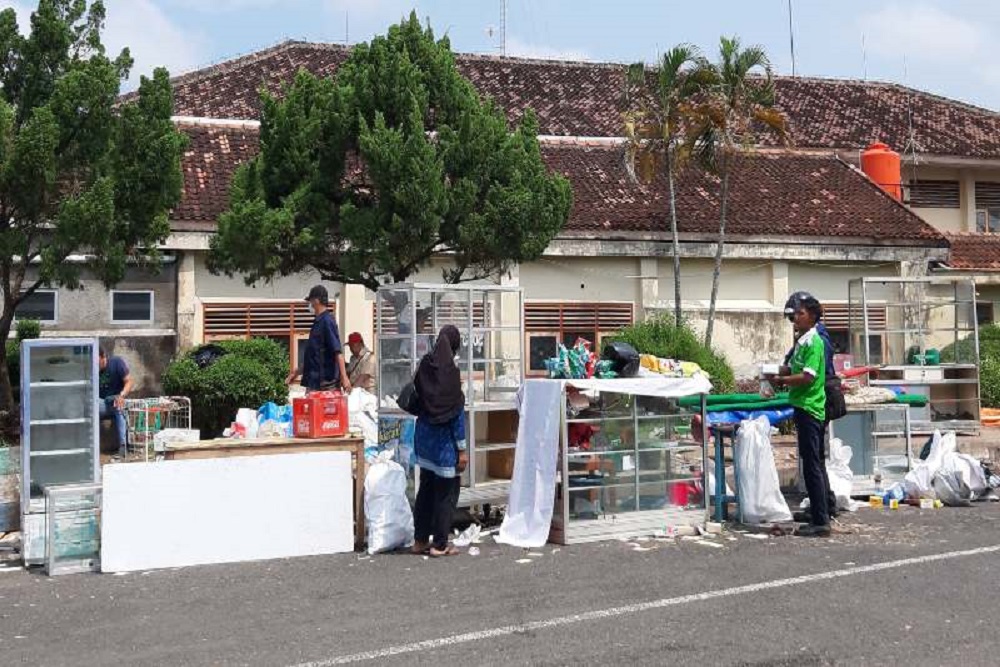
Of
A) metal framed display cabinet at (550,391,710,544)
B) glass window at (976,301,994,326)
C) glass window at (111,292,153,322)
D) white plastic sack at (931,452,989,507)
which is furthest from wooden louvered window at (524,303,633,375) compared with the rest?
metal framed display cabinet at (550,391,710,544)

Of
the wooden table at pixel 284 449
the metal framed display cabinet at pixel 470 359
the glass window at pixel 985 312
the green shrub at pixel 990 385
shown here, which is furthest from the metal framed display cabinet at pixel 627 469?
the glass window at pixel 985 312

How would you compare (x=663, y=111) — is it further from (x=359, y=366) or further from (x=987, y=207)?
(x=987, y=207)

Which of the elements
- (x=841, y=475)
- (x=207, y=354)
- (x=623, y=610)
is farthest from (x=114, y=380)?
(x=623, y=610)

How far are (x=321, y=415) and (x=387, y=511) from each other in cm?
101

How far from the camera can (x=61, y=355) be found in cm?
1005

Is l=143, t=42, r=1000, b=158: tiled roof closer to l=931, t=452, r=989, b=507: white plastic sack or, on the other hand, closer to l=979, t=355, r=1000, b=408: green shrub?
l=979, t=355, r=1000, b=408: green shrub

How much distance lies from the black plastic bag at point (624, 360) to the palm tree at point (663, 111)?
39.0 ft

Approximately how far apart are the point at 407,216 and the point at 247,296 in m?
6.26

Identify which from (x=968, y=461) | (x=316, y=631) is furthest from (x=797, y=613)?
(x=968, y=461)

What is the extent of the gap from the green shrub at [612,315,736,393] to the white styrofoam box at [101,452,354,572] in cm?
1059

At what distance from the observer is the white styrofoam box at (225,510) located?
8367mm

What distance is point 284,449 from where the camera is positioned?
30.1 feet

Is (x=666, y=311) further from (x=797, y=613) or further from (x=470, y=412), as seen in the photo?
(x=797, y=613)

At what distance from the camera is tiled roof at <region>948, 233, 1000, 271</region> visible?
26672 millimetres
